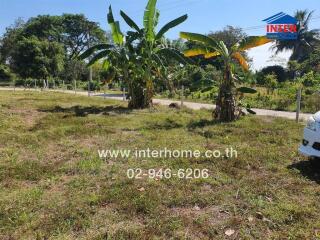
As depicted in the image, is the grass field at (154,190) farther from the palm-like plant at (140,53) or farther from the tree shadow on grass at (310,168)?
the palm-like plant at (140,53)

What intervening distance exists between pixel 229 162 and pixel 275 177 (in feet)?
3.19

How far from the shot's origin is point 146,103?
1511 cm

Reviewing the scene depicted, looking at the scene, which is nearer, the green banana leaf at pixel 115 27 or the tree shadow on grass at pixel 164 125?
the tree shadow on grass at pixel 164 125

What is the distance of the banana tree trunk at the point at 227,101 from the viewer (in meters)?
11.0

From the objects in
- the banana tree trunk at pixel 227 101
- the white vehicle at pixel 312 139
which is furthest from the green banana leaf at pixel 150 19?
the white vehicle at pixel 312 139

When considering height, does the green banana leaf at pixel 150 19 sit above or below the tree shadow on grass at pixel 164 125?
above

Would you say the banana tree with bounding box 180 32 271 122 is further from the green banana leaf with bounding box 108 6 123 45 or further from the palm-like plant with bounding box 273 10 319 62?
the palm-like plant with bounding box 273 10 319 62

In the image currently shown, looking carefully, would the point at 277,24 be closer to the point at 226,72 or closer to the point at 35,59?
the point at 226,72

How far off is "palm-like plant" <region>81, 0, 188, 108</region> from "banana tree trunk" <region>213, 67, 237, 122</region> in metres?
2.50

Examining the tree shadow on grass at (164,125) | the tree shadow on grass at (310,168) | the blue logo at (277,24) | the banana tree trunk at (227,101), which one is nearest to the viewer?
the tree shadow on grass at (310,168)

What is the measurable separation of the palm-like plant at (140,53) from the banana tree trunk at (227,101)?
250cm

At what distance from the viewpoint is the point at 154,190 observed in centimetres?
511

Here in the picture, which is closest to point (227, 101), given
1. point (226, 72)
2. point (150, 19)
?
point (226, 72)

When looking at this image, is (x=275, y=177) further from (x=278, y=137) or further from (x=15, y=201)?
(x=15, y=201)
